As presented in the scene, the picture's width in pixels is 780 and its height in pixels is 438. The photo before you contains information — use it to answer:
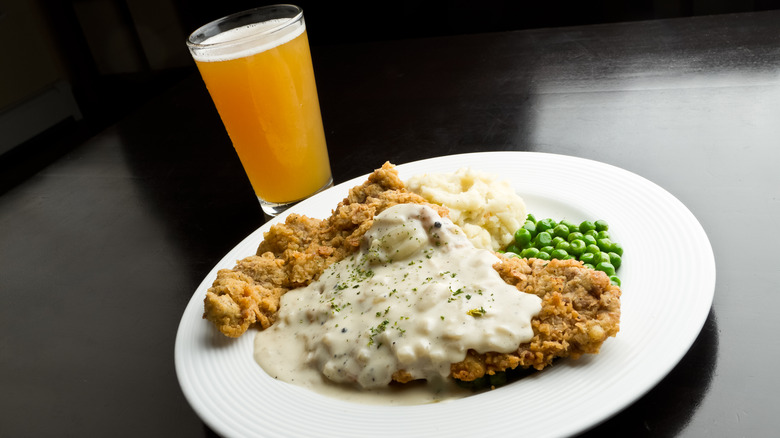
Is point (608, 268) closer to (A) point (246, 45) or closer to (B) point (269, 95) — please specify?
(B) point (269, 95)

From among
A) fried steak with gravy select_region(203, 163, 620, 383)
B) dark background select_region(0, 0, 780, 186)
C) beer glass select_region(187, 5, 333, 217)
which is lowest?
dark background select_region(0, 0, 780, 186)

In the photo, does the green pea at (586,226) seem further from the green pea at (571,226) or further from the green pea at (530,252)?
the green pea at (530,252)

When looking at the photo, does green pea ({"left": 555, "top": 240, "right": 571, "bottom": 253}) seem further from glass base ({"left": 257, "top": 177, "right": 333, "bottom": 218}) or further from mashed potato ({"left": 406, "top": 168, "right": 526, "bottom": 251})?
glass base ({"left": 257, "top": 177, "right": 333, "bottom": 218})

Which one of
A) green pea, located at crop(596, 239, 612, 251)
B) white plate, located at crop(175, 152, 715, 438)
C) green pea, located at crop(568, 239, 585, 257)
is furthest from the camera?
green pea, located at crop(568, 239, 585, 257)

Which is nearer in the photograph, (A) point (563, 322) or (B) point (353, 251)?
(A) point (563, 322)

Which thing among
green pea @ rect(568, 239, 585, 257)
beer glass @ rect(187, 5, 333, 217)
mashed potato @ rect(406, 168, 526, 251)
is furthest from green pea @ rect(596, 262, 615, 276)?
beer glass @ rect(187, 5, 333, 217)

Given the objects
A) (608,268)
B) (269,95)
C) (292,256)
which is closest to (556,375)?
(608,268)

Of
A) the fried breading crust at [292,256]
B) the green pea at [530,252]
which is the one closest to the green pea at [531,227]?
the green pea at [530,252]

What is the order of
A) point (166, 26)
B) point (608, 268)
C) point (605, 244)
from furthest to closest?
point (166, 26)
point (605, 244)
point (608, 268)
